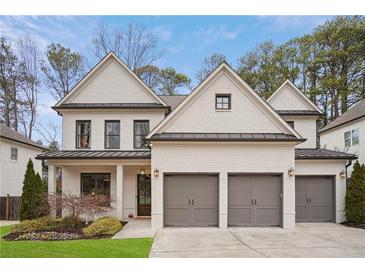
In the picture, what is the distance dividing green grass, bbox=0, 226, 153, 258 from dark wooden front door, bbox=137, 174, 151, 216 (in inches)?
251

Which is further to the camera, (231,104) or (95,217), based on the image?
(95,217)

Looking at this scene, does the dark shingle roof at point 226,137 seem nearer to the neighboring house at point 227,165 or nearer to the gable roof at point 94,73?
the neighboring house at point 227,165

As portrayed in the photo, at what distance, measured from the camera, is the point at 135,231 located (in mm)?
12820

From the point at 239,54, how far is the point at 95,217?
25.1 meters

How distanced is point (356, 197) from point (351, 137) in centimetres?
721

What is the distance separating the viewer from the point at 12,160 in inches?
819

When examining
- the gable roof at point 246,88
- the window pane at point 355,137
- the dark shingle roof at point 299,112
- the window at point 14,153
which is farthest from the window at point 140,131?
the window pane at point 355,137

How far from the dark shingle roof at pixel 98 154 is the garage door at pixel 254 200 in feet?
15.0

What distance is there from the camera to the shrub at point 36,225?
1284cm

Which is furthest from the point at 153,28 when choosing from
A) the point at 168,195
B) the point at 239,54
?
the point at 168,195

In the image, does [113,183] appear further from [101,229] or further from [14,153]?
[14,153]

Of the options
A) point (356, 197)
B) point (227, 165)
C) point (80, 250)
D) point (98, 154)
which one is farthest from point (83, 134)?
point (356, 197)
